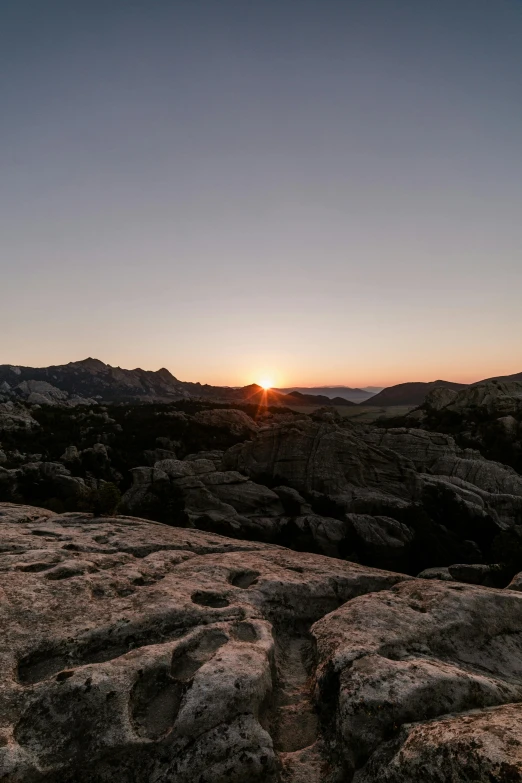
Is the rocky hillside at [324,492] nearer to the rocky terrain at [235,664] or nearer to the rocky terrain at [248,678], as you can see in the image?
the rocky terrain at [235,664]

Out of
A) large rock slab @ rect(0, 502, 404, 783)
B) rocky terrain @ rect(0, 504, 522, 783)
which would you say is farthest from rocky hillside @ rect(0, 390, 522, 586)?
rocky terrain @ rect(0, 504, 522, 783)

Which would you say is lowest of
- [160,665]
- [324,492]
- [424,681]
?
[324,492]

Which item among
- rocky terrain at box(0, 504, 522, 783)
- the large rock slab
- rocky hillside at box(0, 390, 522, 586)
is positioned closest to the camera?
rocky terrain at box(0, 504, 522, 783)

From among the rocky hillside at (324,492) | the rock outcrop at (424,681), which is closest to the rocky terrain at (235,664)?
the rock outcrop at (424,681)

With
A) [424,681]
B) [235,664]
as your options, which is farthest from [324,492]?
[424,681]

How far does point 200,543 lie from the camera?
58.5 ft

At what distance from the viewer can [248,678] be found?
312 inches

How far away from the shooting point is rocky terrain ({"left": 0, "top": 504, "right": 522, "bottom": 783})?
6.53 metres

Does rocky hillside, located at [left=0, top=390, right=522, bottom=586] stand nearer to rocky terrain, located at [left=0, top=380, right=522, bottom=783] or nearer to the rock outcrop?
rocky terrain, located at [left=0, top=380, right=522, bottom=783]

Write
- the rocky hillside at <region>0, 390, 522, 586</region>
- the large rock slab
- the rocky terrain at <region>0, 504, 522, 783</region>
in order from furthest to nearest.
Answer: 1. the rocky hillside at <region>0, 390, 522, 586</region>
2. the large rock slab
3. the rocky terrain at <region>0, 504, 522, 783</region>

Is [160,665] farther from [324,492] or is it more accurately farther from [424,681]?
[324,492]

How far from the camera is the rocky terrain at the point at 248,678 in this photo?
6531mm

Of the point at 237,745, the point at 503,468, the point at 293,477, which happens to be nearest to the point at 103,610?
the point at 237,745

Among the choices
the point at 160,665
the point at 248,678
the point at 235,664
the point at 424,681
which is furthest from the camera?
Answer: the point at 160,665
